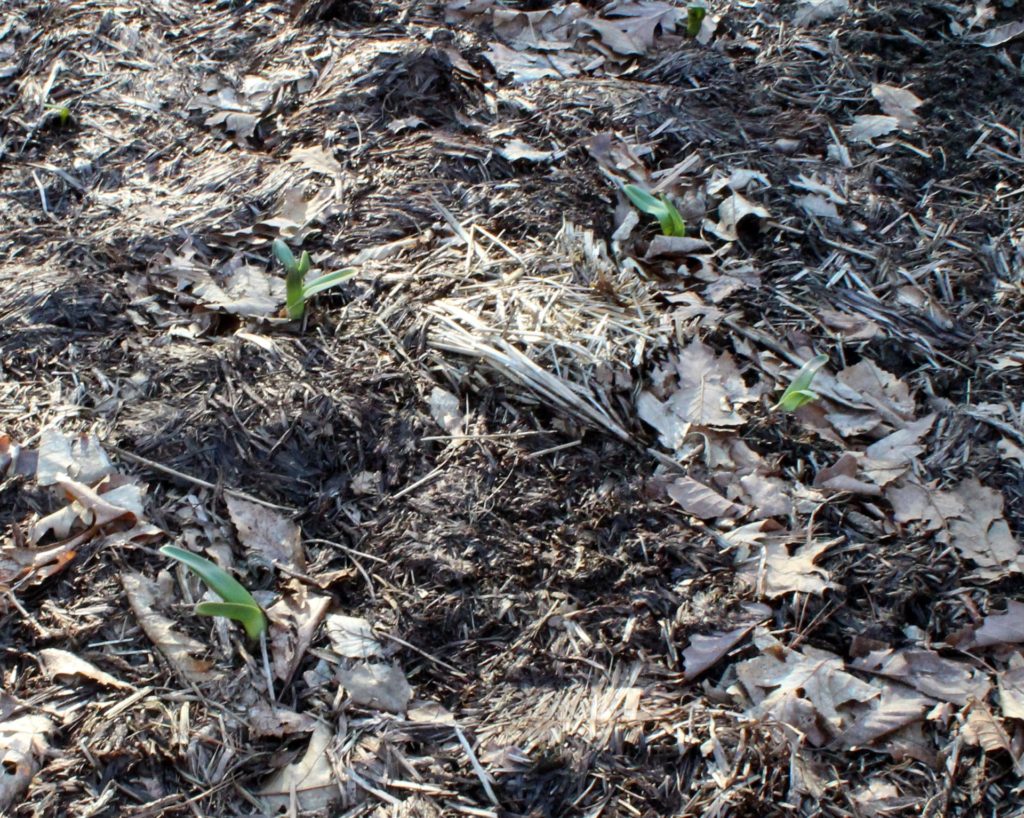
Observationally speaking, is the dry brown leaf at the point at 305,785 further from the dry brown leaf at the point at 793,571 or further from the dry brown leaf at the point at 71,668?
the dry brown leaf at the point at 793,571

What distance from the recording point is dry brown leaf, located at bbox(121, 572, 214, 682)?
1.86 m

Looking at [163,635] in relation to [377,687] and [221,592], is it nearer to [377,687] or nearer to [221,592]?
[221,592]

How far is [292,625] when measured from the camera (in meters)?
1.91

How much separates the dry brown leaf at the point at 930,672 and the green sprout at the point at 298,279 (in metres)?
1.47

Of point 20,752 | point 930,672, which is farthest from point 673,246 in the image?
point 20,752

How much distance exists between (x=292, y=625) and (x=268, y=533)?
0.23 metres

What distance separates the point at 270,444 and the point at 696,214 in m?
1.35

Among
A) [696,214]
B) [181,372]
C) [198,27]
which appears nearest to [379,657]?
[181,372]

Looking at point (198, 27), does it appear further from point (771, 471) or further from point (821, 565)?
point (821, 565)

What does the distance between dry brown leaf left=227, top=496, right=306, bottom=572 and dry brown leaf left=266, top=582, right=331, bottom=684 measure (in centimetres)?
7

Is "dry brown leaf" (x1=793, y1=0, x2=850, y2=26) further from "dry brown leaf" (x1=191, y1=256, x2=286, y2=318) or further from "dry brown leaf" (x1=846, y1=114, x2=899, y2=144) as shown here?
"dry brown leaf" (x1=191, y1=256, x2=286, y2=318)

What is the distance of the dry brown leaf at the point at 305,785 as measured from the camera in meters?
1.72

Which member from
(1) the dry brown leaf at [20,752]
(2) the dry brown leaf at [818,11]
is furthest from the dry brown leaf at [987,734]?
(2) the dry brown leaf at [818,11]

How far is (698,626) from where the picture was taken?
6.34ft
